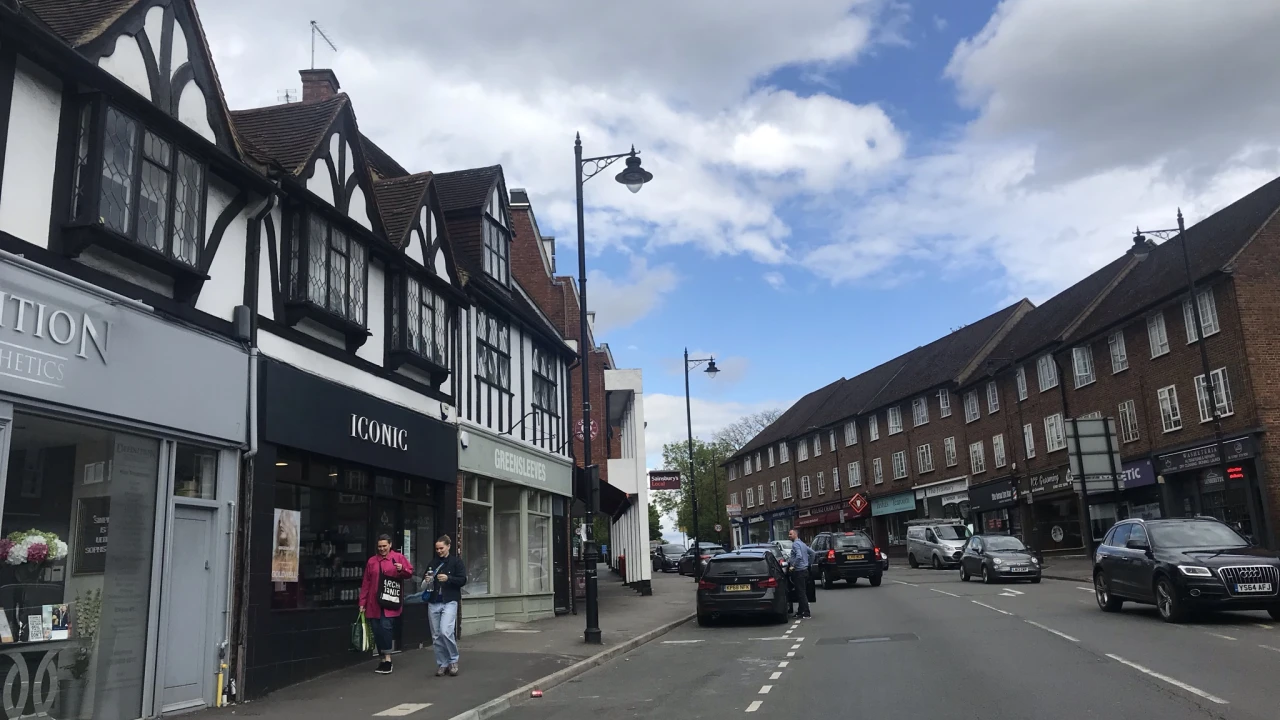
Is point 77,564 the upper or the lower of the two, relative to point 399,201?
lower

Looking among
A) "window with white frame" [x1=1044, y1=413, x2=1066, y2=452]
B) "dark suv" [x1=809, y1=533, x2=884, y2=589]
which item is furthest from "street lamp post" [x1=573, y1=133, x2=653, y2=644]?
"window with white frame" [x1=1044, y1=413, x2=1066, y2=452]

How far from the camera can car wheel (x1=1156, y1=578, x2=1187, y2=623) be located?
557 inches

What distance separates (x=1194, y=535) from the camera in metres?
15.1

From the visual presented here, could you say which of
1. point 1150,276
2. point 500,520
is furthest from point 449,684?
point 1150,276

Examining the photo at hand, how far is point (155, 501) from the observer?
929 centimetres

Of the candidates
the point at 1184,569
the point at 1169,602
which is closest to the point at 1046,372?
the point at 1169,602

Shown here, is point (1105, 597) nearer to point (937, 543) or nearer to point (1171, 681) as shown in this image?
point (1171, 681)

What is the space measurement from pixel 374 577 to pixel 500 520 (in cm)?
743

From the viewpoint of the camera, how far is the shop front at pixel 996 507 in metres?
43.4

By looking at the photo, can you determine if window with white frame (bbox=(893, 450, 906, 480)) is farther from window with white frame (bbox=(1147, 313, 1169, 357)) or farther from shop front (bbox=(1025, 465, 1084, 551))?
window with white frame (bbox=(1147, 313, 1169, 357))

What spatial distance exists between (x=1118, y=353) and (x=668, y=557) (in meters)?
26.8

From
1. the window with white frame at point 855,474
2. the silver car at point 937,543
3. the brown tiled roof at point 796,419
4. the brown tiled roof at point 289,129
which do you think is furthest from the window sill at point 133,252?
the brown tiled roof at point 796,419

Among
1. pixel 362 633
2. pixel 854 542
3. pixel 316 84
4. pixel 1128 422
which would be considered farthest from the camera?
pixel 1128 422

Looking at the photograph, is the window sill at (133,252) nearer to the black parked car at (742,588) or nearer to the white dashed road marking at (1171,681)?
the white dashed road marking at (1171,681)
